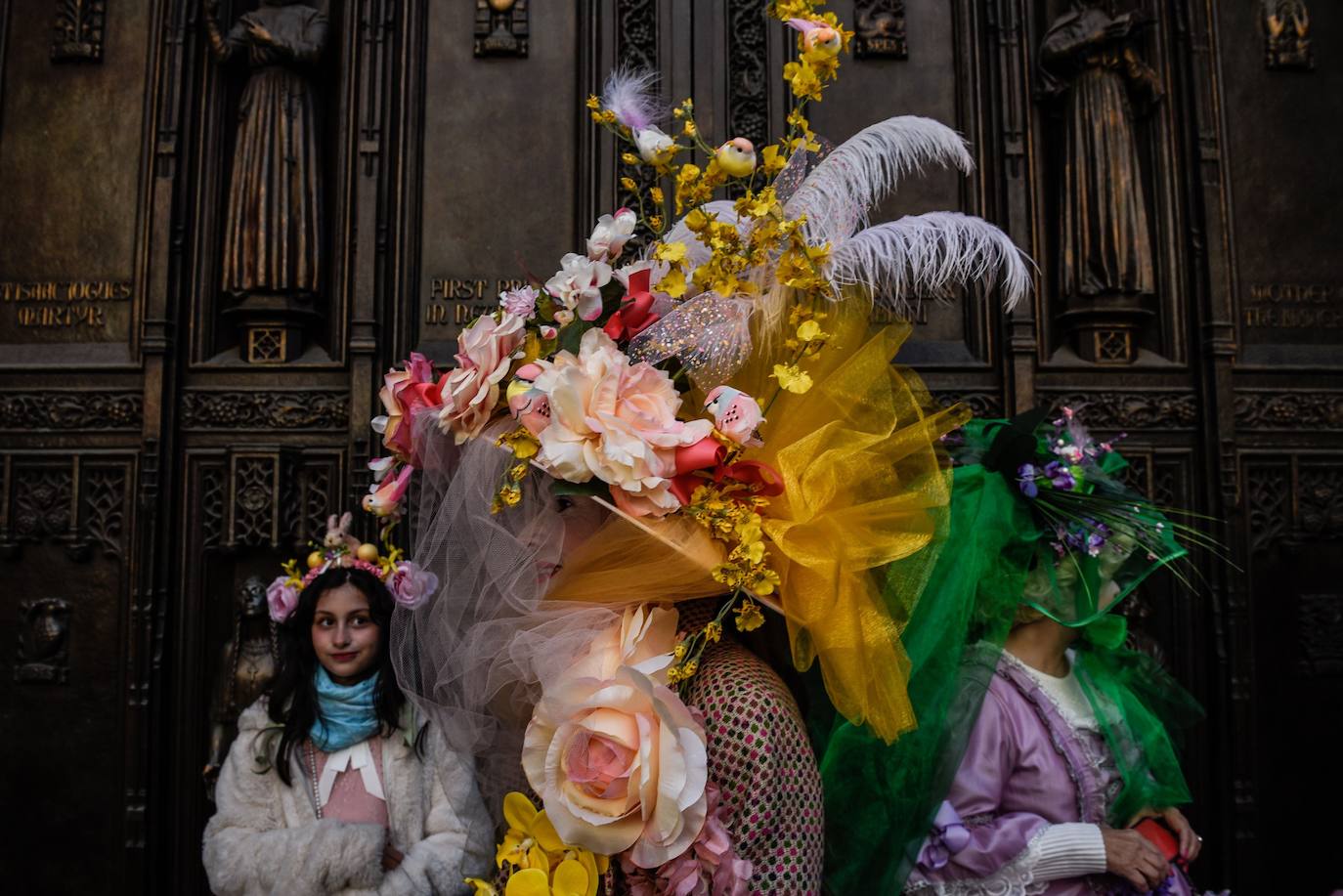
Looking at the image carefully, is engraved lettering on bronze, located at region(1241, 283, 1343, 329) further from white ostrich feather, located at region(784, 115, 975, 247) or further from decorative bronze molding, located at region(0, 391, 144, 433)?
decorative bronze molding, located at region(0, 391, 144, 433)

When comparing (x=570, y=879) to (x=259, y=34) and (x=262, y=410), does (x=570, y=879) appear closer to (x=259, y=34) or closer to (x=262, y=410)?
(x=262, y=410)

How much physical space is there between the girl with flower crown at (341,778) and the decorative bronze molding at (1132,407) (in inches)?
108

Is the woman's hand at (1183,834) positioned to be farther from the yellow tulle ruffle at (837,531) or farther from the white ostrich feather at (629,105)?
the white ostrich feather at (629,105)

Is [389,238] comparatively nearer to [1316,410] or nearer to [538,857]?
[538,857]

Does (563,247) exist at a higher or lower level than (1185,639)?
higher

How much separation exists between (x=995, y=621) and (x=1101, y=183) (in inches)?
99.1

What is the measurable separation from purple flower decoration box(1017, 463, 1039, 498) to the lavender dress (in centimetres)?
47

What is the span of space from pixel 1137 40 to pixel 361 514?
3.76 m

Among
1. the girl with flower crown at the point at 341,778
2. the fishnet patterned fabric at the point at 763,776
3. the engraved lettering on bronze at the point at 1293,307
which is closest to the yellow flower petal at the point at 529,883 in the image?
the fishnet patterned fabric at the point at 763,776

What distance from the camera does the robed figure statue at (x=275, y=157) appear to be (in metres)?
4.26

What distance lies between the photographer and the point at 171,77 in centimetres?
439

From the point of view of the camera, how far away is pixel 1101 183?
14.3ft

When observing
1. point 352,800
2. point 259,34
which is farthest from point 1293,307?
point 259,34

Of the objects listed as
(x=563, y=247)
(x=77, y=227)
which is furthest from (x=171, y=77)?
(x=563, y=247)
